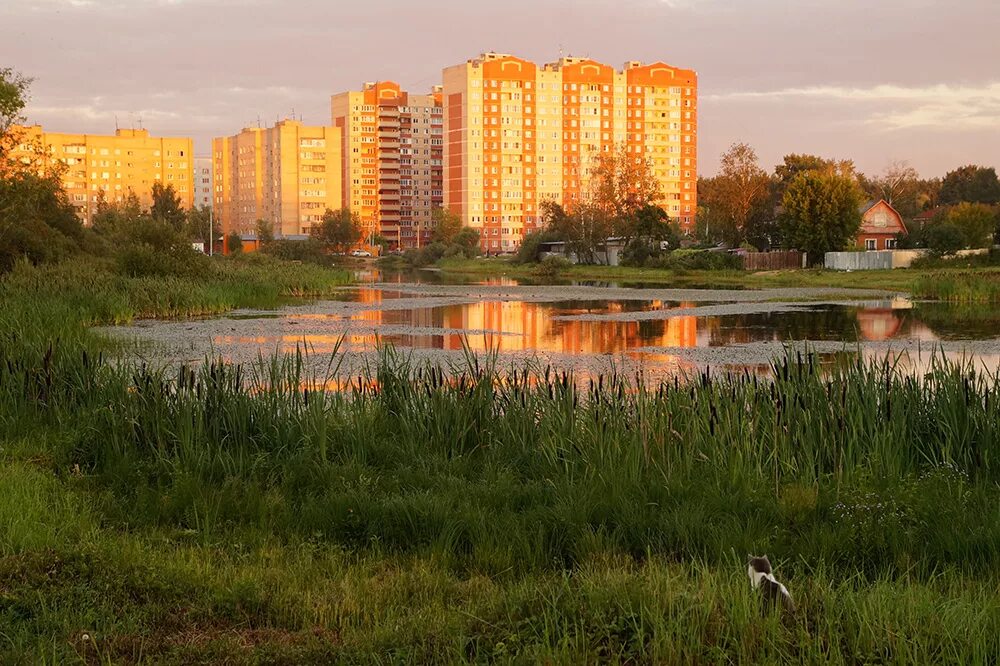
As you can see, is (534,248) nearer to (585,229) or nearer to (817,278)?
(585,229)

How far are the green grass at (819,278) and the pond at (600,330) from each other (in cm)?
194

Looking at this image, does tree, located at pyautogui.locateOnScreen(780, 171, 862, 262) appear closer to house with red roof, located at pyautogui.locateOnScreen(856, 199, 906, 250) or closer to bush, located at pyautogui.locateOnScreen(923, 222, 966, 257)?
bush, located at pyautogui.locateOnScreen(923, 222, 966, 257)

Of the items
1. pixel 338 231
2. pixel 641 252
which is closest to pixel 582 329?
pixel 641 252

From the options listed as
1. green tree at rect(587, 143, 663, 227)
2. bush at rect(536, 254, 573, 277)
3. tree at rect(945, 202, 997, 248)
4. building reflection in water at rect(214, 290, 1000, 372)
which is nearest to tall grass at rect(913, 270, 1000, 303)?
building reflection in water at rect(214, 290, 1000, 372)

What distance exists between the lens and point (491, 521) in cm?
614

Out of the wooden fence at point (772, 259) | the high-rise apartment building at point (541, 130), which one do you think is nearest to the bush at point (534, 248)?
the wooden fence at point (772, 259)

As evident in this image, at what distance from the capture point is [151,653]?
4266mm

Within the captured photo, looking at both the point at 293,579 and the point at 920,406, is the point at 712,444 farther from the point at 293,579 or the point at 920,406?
the point at 293,579

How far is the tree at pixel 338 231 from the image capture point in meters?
131

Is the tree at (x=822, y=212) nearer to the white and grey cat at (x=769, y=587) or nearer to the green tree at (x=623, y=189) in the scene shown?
the green tree at (x=623, y=189)

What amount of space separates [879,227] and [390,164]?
110 metres

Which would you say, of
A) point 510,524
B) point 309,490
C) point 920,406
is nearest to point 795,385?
point 920,406

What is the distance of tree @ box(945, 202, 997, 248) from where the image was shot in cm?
6184

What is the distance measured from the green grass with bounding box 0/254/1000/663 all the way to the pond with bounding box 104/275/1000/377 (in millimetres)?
3391
